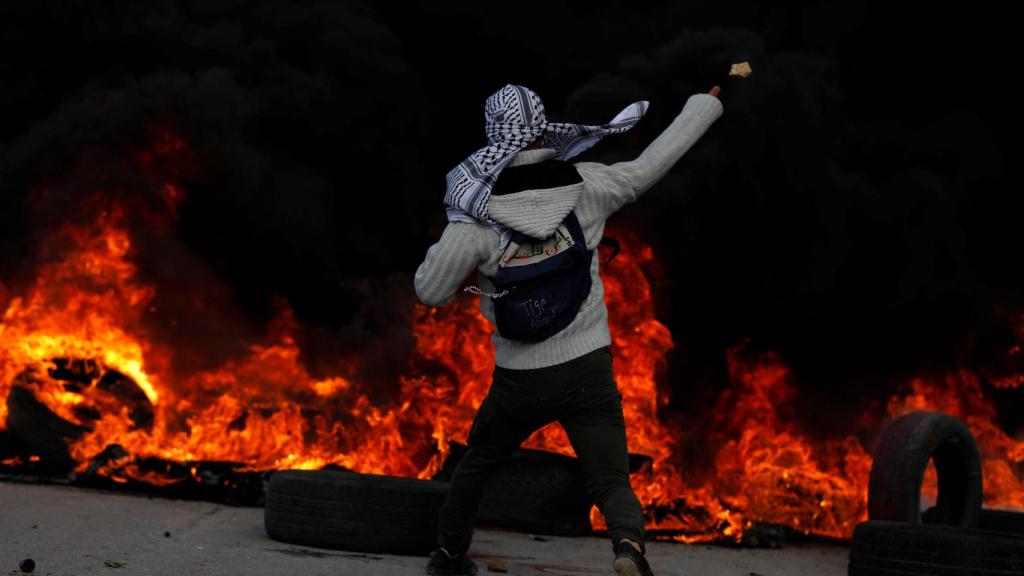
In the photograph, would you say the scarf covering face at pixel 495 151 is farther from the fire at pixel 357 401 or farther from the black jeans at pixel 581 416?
the fire at pixel 357 401

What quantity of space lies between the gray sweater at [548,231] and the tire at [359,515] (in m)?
1.37

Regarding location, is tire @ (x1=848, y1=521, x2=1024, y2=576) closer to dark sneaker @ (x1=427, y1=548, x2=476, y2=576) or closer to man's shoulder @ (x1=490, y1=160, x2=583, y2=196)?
dark sneaker @ (x1=427, y1=548, x2=476, y2=576)

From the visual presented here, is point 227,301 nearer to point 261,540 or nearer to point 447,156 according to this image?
point 447,156

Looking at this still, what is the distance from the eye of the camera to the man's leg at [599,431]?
174 inches

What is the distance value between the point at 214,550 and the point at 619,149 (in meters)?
6.47

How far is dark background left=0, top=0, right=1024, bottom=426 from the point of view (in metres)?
10.7

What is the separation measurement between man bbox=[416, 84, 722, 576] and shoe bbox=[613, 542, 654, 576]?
222mm

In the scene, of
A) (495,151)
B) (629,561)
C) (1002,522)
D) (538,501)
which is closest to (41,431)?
(538,501)

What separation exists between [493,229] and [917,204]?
7.74 meters

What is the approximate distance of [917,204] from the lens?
11055mm

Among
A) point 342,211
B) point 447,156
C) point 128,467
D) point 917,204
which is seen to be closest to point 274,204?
point 342,211

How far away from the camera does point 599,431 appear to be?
14.8ft

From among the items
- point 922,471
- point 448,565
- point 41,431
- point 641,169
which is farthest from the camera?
point 41,431

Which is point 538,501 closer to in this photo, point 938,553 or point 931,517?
point 938,553
